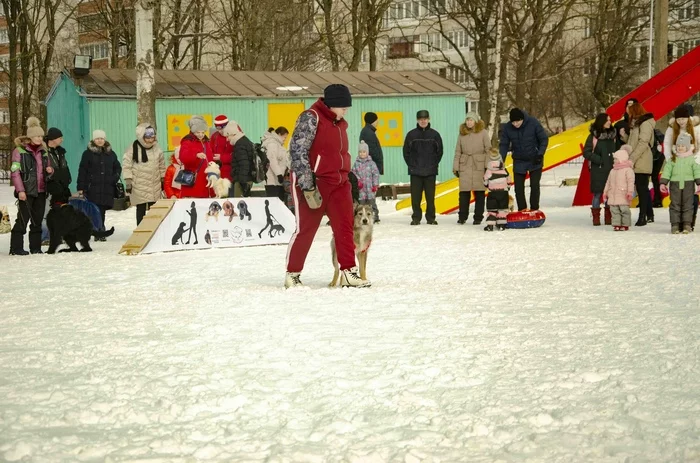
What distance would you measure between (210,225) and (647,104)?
8.86 metres

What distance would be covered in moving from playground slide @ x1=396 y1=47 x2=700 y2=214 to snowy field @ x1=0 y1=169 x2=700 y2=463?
8387 millimetres

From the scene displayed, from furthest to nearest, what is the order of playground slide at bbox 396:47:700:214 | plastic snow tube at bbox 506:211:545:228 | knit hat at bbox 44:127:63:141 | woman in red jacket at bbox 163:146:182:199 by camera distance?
playground slide at bbox 396:47:700:214, plastic snow tube at bbox 506:211:545:228, woman in red jacket at bbox 163:146:182:199, knit hat at bbox 44:127:63:141

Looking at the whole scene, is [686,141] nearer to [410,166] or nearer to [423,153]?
[423,153]

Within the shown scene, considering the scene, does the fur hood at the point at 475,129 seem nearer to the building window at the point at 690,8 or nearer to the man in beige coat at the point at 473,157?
the man in beige coat at the point at 473,157

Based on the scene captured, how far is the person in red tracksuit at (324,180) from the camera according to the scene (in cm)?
859

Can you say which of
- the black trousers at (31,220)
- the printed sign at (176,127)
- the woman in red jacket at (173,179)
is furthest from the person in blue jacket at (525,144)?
the printed sign at (176,127)

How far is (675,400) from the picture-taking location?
467cm

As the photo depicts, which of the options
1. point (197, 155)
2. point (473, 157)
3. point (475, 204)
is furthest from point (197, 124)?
point (475, 204)

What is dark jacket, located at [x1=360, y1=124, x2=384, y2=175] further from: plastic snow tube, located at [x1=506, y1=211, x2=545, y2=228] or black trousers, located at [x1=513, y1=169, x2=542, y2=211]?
plastic snow tube, located at [x1=506, y1=211, x2=545, y2=228]

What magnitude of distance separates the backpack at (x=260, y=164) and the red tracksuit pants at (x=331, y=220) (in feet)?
18.7

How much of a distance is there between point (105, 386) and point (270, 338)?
56.7 inches

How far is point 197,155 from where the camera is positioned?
13.7m

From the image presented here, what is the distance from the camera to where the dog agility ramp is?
12922 mm

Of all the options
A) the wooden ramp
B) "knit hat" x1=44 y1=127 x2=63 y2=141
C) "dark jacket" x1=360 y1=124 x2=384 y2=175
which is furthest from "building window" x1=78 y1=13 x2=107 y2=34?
the wooden ramp
